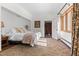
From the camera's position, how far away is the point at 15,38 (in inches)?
126

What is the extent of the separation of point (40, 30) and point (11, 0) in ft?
3.71

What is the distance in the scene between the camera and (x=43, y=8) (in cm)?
309

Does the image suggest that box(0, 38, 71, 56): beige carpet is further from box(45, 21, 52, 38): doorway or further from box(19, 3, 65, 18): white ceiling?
box(19, 3, 65, 18): white ceiling

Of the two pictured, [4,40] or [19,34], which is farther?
[19,34]

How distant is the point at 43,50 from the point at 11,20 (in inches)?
47.3

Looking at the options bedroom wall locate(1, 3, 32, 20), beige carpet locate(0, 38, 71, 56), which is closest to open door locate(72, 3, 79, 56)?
beige carpet locate(0, 38, 71, 56)

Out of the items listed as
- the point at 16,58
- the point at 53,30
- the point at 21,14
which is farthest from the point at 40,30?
the point at 16,58

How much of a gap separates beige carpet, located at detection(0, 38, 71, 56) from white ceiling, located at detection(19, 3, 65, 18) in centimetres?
73

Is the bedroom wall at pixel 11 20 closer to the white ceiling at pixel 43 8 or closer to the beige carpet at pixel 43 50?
the white ceiling at pixel 43 8

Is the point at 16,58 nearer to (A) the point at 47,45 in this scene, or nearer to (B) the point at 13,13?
(A) the point at 47,45

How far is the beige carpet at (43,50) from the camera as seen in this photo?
2908mm

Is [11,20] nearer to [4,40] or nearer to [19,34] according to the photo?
[19,34]

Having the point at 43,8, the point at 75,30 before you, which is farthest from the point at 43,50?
the point at 43,8

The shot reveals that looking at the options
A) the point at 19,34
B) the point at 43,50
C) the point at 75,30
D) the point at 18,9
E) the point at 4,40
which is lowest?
the point at 43,50
